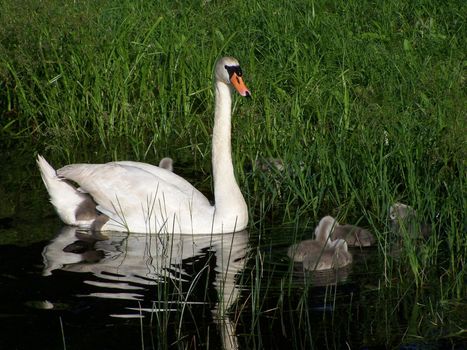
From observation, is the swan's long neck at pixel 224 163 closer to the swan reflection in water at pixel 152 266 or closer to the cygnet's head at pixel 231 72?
the cygnet's head at pixel 231 72

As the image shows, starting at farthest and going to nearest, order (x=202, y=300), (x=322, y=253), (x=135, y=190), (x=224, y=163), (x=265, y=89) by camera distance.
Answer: (x=265, y=89) → (x=135, y=190) → (x=224, y=163) → (x=322, y=253) → (x=202, y=300)

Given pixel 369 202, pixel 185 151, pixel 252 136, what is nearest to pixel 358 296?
pixel 369 202

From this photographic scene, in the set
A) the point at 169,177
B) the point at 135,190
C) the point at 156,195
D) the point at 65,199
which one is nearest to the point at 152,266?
the point at 156,195

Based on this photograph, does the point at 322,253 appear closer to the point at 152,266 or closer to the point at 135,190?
the point at 152,266

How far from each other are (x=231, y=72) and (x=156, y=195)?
111 centimetres

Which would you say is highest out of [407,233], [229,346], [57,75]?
[57,75]

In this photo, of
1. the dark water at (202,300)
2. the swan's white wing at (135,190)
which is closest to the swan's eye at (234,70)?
the swan's white wing at (135,190)

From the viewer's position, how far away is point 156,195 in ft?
30.1

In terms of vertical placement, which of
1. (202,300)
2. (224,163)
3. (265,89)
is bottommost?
(202,300)

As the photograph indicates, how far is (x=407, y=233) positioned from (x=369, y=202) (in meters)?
1.66

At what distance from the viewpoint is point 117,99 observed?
11297mm

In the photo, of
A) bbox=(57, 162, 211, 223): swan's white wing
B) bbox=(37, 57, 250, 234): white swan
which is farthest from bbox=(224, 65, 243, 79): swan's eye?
bbox=(57, 162, 211, 223): swan's white wing

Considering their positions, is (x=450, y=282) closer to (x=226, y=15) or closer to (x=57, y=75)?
(x=57, y=75)

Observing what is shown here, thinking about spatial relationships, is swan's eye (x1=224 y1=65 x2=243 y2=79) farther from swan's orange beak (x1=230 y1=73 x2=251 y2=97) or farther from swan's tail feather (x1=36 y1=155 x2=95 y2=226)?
swan's tail feather (x1=36 y1=155 x2=95 y2=226)
